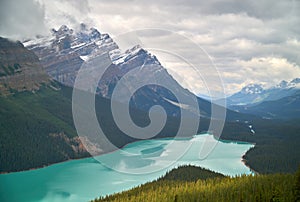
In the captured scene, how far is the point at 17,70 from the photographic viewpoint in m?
152

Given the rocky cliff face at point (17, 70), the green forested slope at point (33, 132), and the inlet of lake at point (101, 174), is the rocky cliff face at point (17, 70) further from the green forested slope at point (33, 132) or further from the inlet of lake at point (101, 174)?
the inlet of lake at point (101, 174)

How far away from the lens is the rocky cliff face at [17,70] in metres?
143

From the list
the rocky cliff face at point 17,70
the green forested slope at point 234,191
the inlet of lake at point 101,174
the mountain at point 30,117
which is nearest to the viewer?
the green forested slope at point 234,191

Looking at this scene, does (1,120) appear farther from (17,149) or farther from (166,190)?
(166,190)

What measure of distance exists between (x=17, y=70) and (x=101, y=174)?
275ft

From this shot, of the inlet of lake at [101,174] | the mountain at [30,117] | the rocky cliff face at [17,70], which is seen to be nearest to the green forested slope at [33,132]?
the mountain at [30,117]

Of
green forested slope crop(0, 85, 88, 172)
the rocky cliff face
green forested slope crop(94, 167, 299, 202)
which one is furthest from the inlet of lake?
the rocky cliff face

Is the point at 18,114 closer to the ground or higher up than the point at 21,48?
closer to the ground

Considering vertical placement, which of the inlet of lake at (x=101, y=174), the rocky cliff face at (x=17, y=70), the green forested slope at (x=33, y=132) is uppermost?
the rocky cliff face at (x=17, y=70)

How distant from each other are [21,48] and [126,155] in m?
84.3

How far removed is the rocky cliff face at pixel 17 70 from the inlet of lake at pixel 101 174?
53.2 metres

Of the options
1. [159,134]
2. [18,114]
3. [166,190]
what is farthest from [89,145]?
[166,190]

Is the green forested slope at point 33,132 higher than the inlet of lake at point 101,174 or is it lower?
higher

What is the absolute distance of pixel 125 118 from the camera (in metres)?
174
